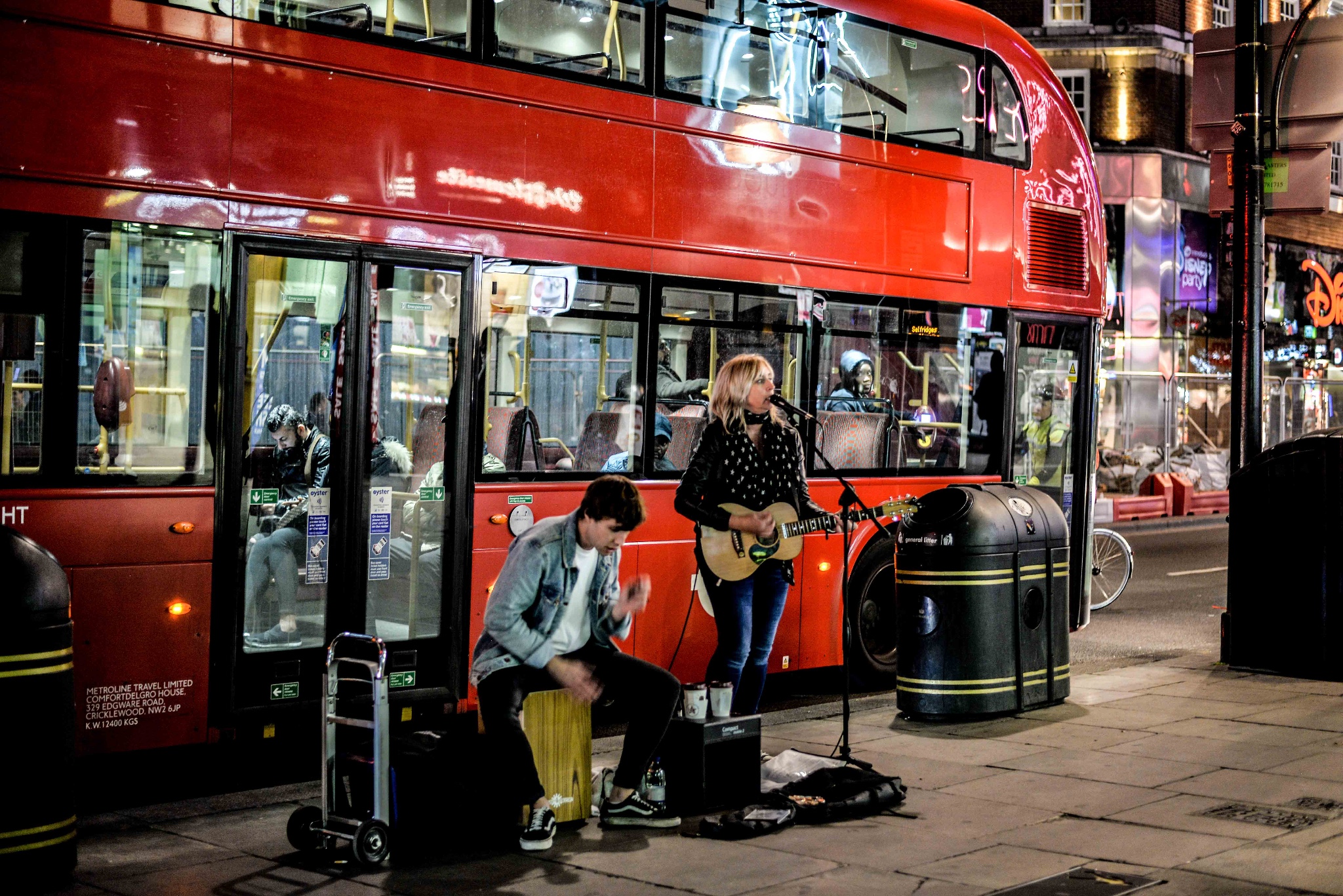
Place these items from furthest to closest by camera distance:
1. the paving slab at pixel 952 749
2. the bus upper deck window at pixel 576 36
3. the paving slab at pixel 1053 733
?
the paving slab at pixel 1053 733, the bus upper deck window at pixel 576 36, the paving slab at pixel 952 749

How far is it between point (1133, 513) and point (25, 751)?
916 inches

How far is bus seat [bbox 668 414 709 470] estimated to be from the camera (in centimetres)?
898

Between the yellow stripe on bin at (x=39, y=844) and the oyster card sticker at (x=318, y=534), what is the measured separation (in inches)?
80.5

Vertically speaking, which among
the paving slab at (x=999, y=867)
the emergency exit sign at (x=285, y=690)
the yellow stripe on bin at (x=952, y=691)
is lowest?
the paving slab at (x=999, y=867)

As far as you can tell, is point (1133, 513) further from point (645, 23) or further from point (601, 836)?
point (601, 836)

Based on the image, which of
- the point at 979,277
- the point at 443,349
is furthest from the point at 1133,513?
the point at 443,349

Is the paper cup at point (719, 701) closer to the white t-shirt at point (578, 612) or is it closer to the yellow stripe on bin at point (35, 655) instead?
the white t-shirt at point (578, 612)

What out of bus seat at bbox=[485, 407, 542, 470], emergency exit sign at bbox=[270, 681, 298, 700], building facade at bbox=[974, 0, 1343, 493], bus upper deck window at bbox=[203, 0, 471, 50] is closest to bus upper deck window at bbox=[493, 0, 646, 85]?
bus upper deck window at bbox=[203, 0, 471, 50]

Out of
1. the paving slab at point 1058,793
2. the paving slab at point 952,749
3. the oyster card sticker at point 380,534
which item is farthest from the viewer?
the paving slab at point 952,749

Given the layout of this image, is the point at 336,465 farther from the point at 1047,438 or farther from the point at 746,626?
the point at 1047,438

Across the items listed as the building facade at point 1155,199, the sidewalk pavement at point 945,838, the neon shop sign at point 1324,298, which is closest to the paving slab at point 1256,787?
the sidewalk pavement at point 945,838

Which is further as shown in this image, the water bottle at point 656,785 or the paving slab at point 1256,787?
the paving slab at point 1256,787

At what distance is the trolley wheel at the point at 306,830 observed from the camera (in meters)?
5.96

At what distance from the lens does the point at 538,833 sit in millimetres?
6113
